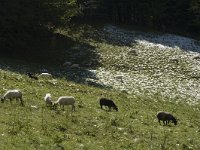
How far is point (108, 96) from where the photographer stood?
118 ft

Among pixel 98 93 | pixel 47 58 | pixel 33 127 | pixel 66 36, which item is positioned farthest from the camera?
pixel 66 36

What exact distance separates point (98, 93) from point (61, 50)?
2309 cm

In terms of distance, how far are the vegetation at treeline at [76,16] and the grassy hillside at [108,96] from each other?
13.5 feet

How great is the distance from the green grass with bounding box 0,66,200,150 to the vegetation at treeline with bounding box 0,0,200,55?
19.0m

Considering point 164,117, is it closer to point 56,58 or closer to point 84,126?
point 84,126

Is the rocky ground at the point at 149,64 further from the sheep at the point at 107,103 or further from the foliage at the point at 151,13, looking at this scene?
the sheep at the point at 107,103

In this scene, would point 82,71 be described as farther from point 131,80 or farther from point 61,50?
point 61,50

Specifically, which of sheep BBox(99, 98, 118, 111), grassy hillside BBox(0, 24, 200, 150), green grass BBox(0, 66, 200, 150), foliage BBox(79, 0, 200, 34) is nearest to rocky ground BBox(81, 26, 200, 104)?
grassy hillside BBox(0, 24, 200, 150)

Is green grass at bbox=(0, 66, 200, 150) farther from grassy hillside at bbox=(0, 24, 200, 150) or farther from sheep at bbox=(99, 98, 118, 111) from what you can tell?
sheep at bbox=(99, 98, 118, 111)

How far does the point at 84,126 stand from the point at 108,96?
40.5 ft

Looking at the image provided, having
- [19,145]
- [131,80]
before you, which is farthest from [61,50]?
[19,145]

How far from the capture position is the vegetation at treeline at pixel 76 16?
52688mm

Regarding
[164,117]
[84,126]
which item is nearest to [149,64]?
[164,117]

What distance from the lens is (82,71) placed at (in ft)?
165
